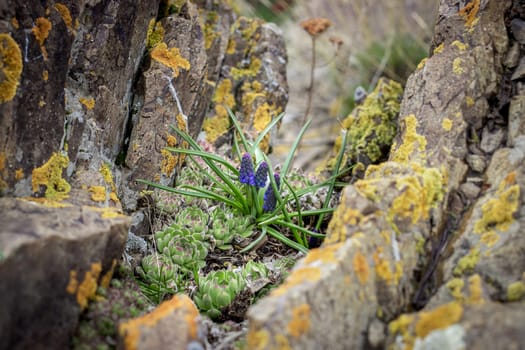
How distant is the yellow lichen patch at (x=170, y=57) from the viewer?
2773mm

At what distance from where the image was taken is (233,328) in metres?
2.07

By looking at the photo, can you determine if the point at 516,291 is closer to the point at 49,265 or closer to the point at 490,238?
the point at 490,238

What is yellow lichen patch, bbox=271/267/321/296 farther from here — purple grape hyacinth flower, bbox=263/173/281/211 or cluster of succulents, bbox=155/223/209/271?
purple grape hyacinth flower, bbox=263/173/281/211

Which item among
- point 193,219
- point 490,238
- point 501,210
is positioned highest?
point 501,210

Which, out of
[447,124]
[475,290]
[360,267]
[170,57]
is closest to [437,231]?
[475,290]

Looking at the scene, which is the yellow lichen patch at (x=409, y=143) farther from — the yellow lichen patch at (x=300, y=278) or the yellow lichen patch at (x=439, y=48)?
the yellow lichen patch at (x=300, y=278)

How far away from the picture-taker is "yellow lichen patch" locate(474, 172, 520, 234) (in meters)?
1.84

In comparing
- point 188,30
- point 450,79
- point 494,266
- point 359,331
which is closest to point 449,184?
point 494,266

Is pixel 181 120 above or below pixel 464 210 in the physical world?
above

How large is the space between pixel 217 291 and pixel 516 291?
1.22 meters

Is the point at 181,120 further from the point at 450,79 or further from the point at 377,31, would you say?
the point at 377,31

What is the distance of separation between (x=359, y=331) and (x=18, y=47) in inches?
66.5

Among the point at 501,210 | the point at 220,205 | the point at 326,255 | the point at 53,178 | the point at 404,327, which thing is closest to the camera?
the point at 404,327

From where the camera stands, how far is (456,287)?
68.6 inches
